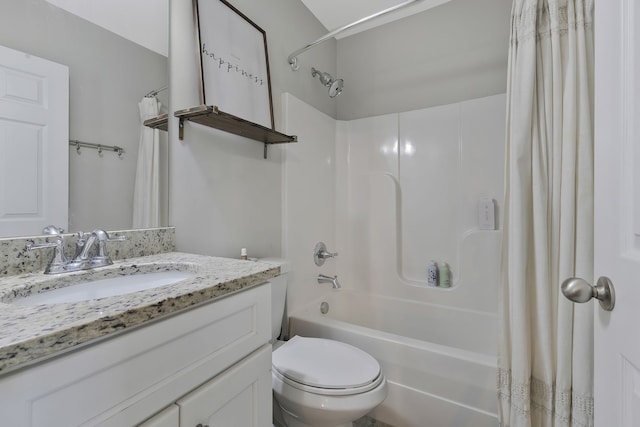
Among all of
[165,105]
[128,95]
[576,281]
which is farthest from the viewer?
[165,105]

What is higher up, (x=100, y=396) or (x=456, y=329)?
(x=100, y=396)

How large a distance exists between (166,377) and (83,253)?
53 cm

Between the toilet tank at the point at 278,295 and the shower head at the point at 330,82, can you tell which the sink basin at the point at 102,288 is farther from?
the shower head at the point at 330,82

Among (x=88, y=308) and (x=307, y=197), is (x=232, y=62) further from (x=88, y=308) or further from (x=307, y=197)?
(x=88, y=308)

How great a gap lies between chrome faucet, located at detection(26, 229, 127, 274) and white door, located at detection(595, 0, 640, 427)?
4.08 ft

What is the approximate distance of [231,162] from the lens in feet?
4.80

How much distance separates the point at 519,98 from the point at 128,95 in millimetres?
1515

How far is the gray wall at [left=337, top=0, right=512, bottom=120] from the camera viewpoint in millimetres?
1903

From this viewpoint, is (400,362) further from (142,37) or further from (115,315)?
(142,37)

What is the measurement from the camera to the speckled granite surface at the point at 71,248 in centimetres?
76

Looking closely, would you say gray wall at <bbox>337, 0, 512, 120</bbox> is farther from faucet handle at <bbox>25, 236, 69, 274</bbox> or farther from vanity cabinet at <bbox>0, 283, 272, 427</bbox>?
faucet handle at <bbox>25, 236, 69, 274</bbox>

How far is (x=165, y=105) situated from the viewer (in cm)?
117

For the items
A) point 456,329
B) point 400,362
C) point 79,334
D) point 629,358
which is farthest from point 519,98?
point 79,334

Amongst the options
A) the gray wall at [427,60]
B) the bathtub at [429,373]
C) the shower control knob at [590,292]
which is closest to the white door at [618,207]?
the shower control knob at [590,292]
